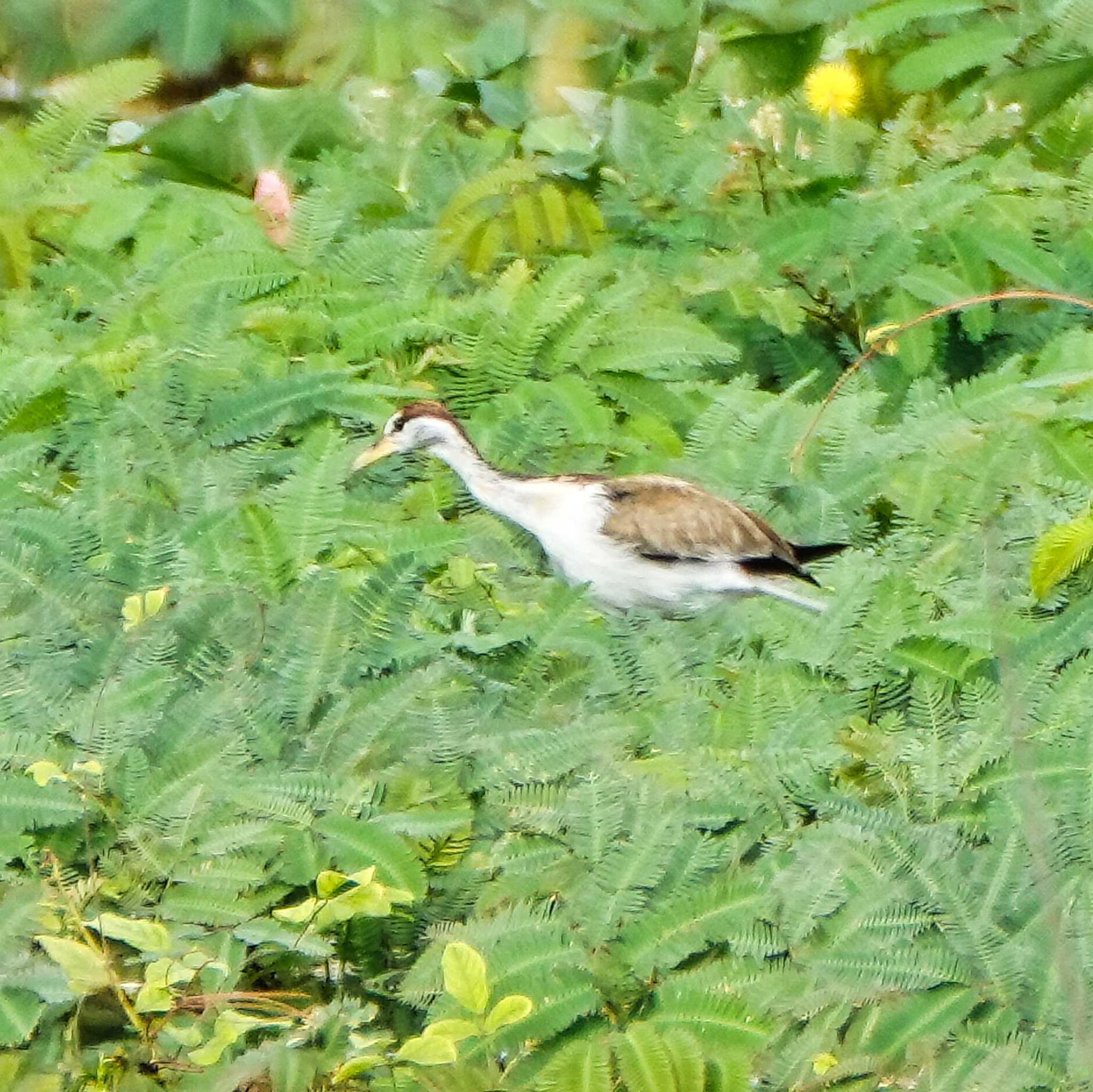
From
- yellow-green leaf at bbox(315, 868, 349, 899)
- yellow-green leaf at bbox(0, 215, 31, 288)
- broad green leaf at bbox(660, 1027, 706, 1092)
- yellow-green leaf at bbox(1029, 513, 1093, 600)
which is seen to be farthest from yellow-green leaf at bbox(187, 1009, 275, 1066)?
yellow-green leaf at bbox(0, 215, 31, 288)

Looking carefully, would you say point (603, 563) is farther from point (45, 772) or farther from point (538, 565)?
point (45, 772)

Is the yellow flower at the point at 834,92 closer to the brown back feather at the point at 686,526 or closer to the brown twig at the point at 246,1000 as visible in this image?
the brown back feather at the point at 686,526

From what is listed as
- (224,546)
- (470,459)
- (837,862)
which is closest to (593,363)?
(470,459)

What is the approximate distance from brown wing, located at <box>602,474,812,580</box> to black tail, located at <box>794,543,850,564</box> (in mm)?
25

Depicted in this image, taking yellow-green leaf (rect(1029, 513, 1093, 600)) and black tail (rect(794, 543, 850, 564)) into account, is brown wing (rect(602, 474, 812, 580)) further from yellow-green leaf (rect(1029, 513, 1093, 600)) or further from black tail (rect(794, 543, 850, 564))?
yellow-green leaf (rect(1029, 513, 1093, 600))

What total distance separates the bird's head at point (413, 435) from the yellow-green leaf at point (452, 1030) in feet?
10.5

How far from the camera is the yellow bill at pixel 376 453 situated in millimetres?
6520

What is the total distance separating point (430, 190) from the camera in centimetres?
831

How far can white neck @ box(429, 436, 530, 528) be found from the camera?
6379mm

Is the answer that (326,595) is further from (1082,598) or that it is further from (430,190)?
(430,190)

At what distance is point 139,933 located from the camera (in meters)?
3.68

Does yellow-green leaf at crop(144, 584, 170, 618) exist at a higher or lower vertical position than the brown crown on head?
higher

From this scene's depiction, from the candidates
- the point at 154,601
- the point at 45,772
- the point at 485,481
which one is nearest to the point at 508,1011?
the point at 45,772

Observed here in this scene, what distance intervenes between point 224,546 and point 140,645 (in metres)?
0.74
